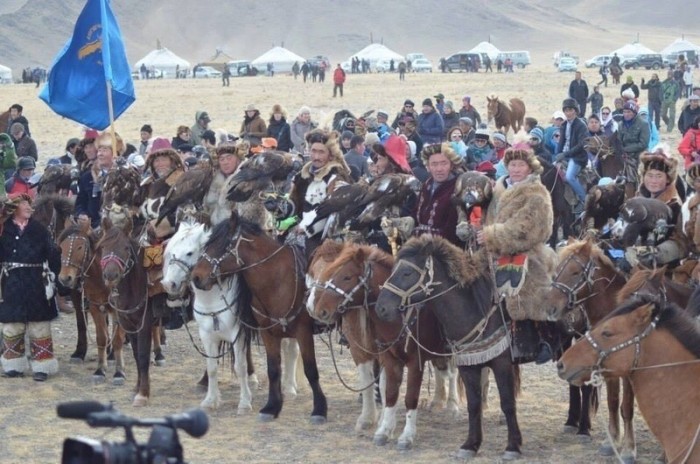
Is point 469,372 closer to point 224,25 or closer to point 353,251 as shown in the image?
point 353,251

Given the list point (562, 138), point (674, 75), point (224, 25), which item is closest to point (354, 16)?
point (224, 25)

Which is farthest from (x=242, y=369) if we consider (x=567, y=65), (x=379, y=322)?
(x=567, y=65)

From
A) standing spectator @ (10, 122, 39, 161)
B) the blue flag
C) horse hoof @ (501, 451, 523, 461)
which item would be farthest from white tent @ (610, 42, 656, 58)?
horse hoof @ (501, 451, 523, 461)

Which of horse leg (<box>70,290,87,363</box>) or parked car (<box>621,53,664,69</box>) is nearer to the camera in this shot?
horse leg (<box>70,290,87,363</box>)

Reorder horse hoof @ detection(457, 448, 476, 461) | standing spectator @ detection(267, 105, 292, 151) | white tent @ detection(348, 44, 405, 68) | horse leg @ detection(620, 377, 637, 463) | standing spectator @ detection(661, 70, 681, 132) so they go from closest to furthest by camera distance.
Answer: horse leg @ detection(620, 377, 637, 463) < horse hoof @ detection(457, 448, 476, 461) < standing spectator @ detection(267, 105, 292, 151) < standing spectator @ detection(661, 70, 681, 132) < white tent @ detection(348, 44, 405, 68)

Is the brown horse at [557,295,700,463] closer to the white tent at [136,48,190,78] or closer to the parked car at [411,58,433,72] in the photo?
the parked car at [411,58,433,72]

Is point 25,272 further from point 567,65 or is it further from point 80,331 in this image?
point 567,65

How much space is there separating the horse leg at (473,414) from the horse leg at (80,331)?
582 centimetres

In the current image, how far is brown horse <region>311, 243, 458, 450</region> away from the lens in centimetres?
1054

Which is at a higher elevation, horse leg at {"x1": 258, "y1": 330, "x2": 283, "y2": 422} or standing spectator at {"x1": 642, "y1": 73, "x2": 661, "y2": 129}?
standing spectator at {"x1": 642, "y1": 73, "x2": 661, "y2": 129}

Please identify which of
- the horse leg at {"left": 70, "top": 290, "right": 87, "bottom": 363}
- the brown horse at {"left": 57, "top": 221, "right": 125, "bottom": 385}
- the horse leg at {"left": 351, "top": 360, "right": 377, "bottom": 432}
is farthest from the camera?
the horse leg at {"left": 70, "top": 290, "right": 87, "bottom": 363}

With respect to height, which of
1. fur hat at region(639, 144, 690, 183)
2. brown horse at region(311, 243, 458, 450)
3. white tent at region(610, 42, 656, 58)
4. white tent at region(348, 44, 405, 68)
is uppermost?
white tent at region(348, 44, 405, 68)

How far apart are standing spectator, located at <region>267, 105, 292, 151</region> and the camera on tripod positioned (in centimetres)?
1609

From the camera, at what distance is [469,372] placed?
1028 cm
